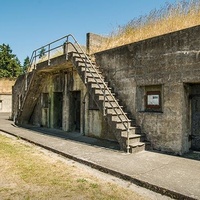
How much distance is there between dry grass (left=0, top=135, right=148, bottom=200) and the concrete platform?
0.47 metres

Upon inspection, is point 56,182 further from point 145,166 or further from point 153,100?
point 153,100

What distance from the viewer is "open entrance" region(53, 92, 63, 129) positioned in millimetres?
13641

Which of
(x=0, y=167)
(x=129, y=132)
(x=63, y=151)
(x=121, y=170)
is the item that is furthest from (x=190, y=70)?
(x=0, y=167)

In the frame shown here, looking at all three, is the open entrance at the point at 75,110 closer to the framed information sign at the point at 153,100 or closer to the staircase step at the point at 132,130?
the staircase step at the point at 132,130

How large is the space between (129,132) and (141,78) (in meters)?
2.12

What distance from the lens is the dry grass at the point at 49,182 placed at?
4320 millimetres

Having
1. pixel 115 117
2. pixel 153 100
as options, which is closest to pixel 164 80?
pixel 153 100

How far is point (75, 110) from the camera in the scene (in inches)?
486

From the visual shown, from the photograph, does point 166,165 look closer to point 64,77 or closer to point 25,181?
point 25,181

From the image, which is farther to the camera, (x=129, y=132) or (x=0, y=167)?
(x=129, y=132)

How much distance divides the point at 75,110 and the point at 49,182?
7.51m

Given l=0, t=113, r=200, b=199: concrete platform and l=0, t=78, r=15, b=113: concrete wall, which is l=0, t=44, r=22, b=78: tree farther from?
l=0, t=113, r=200, b=199: concrete platform

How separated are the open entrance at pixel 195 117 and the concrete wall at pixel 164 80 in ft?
0.66

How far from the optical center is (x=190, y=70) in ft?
22.4
